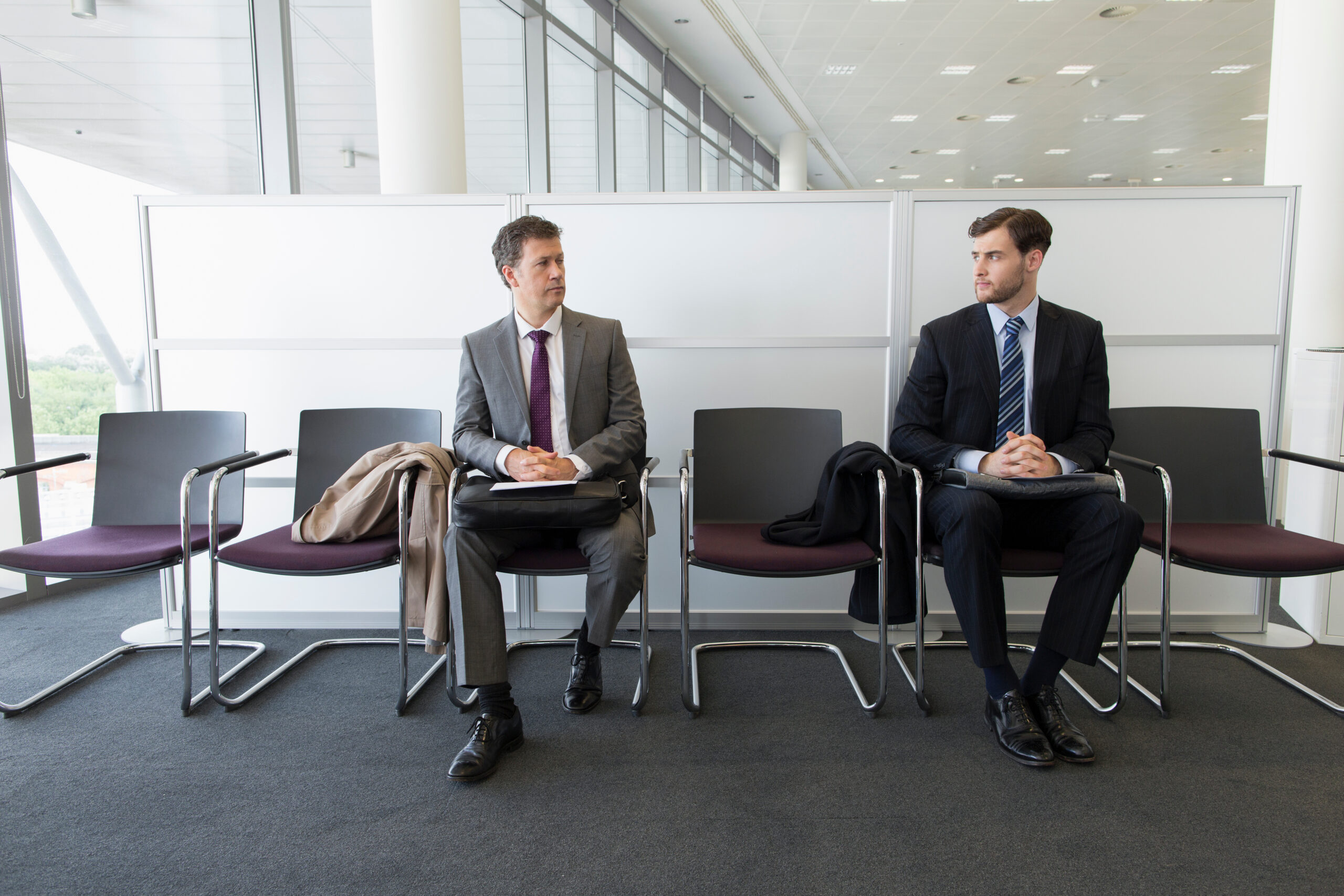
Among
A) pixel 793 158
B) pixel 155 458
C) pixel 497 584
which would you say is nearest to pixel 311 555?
pixel 497 584

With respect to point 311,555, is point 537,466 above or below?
above

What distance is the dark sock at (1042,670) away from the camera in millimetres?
2141

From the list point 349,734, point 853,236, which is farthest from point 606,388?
point 349,734

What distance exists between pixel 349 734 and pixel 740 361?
5.82 ft

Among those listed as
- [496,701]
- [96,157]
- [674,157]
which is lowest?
[496,701]

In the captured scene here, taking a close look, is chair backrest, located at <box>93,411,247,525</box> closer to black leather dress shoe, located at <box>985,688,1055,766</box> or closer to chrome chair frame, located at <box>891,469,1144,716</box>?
chrome chair frame, located at <box>891,469,1144,716</box>

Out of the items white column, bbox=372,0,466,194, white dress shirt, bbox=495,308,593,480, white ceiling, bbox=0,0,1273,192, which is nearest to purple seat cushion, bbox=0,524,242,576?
white dress shirt, bbox=495,308,593,480

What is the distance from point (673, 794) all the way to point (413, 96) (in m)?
3.11

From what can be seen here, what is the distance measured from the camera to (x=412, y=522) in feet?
7.98

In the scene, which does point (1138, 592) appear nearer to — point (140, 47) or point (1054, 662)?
point (1054, 662)

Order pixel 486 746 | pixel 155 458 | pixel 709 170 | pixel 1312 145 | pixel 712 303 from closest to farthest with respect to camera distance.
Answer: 1. pixel 486 746
2. pixel 155 458
3. pixel 712 303
4. pixel 1312 145
5. pixel 709 170

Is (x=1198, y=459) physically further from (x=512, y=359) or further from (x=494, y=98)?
(x=494, y=98)

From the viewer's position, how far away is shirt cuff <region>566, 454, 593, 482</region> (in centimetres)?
238

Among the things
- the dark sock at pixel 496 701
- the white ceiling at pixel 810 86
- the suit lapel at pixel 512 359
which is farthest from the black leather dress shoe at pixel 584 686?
the white ceiling at pixel 810 86
